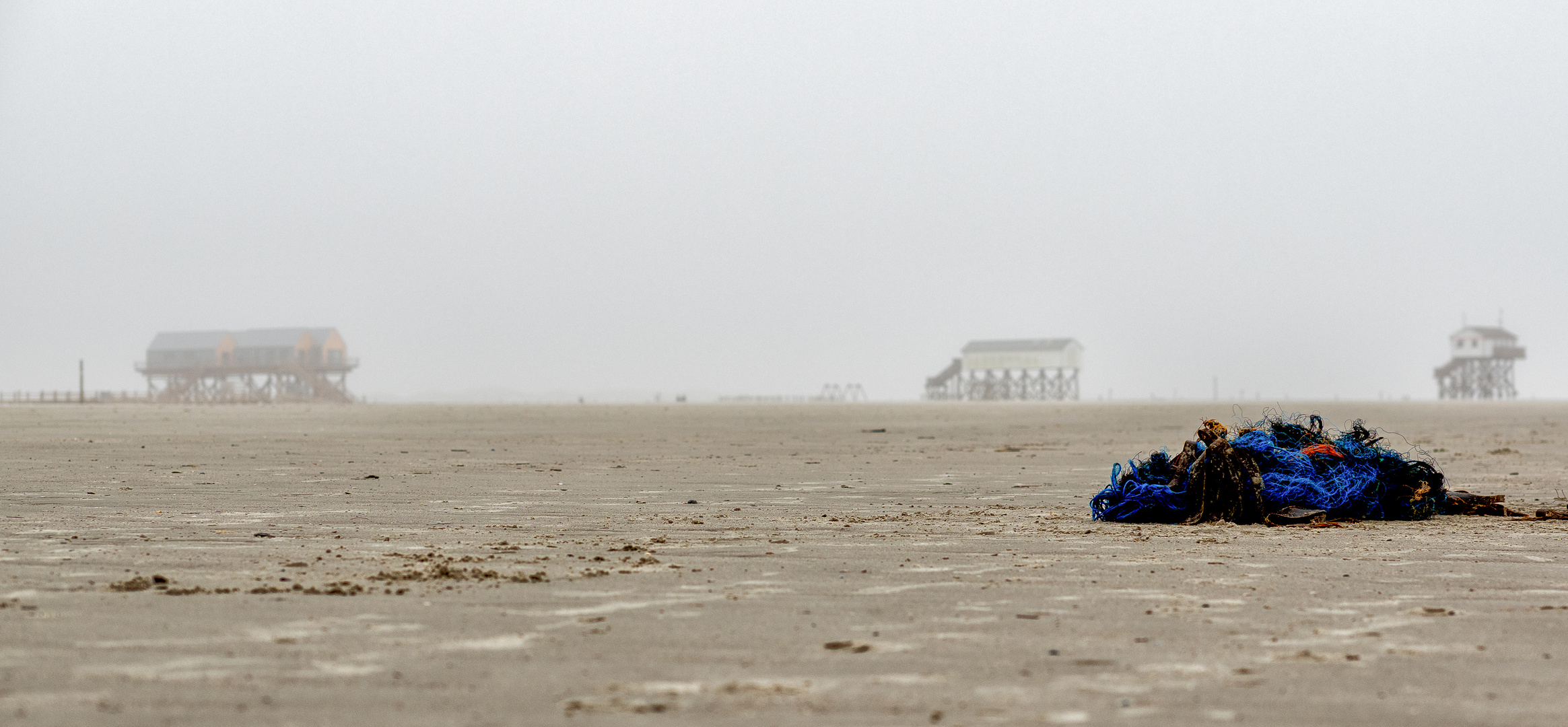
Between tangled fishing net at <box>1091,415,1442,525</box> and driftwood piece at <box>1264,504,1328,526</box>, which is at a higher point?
tangled fishing net at <box>1091,415,1442,525</box>

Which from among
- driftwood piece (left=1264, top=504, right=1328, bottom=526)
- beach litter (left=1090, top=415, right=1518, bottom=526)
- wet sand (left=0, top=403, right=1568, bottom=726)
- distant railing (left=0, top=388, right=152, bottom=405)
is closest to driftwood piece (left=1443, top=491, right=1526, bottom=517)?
beach litter (left=1090, top=415, right=1518, bottom=526)

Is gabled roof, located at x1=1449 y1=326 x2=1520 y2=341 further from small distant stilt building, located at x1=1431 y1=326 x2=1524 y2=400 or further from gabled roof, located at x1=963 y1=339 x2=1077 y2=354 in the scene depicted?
gabled roof, located at x1=963 y1=339 x2=1077 y2=354

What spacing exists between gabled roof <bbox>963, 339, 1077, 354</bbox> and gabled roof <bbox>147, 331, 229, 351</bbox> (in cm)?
6304

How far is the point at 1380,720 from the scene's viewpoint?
3.72 m

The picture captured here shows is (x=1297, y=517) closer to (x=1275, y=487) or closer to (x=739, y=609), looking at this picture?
(x=1275, y=487)

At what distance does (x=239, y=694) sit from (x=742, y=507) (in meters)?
6.62

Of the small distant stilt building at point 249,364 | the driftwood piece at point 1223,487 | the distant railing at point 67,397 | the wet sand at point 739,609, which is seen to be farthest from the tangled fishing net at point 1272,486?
the small distant stilt building at point 249,364

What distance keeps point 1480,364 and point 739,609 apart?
130532 mm

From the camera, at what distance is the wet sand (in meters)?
3.89

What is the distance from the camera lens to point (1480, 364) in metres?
119

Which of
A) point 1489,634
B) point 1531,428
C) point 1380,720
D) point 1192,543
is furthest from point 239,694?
point 1531,428

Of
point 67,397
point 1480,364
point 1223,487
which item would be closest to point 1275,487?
point 1223,487

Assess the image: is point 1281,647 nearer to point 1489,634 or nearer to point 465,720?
point 1489,634

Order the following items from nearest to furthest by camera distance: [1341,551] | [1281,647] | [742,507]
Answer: [1281,647]
[1341,551]
[742,507]
